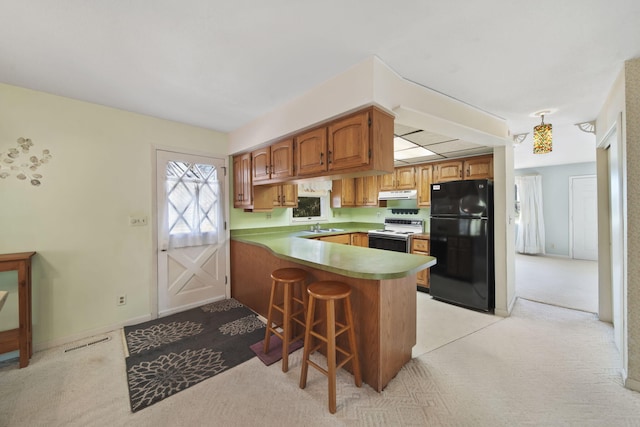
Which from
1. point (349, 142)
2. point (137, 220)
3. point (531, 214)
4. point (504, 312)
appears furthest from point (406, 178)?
point (531, 214)

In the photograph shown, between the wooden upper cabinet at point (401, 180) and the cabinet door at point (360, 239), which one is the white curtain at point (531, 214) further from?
the cabinet door at point (360, 239)

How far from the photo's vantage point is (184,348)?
2.35 metres

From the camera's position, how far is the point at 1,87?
7.15ft

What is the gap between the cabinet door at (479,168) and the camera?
365 cm

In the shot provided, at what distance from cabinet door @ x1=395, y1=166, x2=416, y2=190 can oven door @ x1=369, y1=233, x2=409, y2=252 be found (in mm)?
1004

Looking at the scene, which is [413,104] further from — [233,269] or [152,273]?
[152,273]

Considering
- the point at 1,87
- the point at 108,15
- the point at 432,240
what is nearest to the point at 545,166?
the point at 432,240

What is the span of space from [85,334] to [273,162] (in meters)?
2.67

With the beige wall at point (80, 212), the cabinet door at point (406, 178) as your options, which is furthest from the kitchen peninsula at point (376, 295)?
the cabinet door at point (406, 178)

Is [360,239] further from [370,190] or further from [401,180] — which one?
[401,180]

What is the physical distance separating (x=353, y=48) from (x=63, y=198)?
9.95 feet

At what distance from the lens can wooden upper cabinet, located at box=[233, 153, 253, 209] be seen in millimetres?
3396

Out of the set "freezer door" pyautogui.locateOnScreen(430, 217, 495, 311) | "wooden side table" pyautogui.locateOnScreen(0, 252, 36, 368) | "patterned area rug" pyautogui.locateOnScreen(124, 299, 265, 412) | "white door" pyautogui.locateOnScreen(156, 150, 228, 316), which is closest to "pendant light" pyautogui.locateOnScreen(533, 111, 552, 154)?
"freezer door" pyautogui.locateOnScreen(430, 217, 495, 311)

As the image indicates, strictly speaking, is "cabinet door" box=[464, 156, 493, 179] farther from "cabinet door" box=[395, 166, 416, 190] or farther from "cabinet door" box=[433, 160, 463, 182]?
"cabinet door" box=[395, 166, 416, 190]
